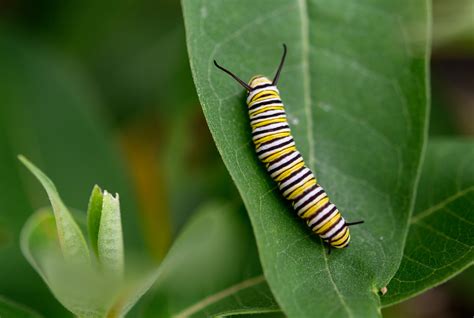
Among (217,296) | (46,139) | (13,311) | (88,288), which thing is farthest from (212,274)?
(46,139)

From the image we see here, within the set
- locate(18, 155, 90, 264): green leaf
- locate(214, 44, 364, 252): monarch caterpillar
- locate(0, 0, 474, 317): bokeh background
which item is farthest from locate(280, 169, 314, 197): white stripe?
locate(0, 0, 474, 317): bokeh background

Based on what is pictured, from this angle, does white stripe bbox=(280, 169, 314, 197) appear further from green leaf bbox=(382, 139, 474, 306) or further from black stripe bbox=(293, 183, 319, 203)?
green leaf bbox=(382, 139, 474, 306)

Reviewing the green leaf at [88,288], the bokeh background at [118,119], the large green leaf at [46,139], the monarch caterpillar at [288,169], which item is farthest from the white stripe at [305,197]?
the large green leaf at [46,139]

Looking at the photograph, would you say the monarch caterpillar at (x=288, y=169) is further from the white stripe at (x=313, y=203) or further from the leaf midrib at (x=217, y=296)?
the leaf midrib at (x=217, y=296)

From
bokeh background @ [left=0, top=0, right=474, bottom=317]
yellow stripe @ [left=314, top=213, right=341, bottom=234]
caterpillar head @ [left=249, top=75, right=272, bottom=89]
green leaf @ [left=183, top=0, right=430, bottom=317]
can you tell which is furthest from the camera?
bokeh background @ [left=0, top=0, right=474, bottom=317]

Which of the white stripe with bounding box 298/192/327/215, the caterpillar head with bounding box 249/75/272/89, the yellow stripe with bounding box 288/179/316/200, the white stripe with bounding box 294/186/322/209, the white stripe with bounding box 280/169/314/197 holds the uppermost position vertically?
the caterpillar head with bounding box 249/75/272/89

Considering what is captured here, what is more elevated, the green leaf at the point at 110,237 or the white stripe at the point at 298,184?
the green leaf at the point at 110,237
